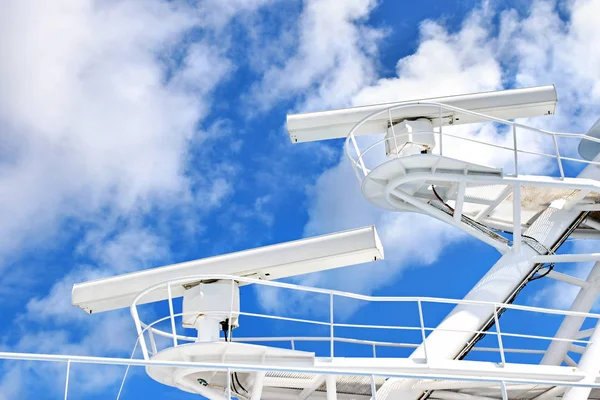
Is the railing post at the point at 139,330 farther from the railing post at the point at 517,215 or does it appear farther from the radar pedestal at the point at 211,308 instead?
the railing post at the point at 517,215

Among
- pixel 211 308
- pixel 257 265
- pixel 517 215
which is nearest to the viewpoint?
pixel 211 308

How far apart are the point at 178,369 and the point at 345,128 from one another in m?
5.59

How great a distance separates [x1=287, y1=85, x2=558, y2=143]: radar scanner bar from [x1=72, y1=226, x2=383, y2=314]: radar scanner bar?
8.42 ft

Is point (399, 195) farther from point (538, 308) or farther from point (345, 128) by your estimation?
point (538, 308)

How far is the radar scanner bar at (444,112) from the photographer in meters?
13.6

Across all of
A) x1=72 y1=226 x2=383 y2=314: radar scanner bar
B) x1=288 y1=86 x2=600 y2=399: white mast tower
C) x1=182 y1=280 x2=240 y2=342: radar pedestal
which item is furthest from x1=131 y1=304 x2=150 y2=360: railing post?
x1=288 y1=86 x2=600 y2=399: white mast tower

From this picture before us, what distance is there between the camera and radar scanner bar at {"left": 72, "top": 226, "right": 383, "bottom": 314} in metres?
11.9

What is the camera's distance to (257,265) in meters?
12.1

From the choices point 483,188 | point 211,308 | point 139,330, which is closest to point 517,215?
point 483,188

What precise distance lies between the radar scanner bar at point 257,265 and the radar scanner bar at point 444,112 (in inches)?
101

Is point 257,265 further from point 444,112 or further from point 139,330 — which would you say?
point 444,112

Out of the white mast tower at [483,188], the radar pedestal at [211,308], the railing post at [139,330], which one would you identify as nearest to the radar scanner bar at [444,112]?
the white mast tower at [483,188]

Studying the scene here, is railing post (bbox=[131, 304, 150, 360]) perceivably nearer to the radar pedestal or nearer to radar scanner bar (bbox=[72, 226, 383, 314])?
the radar pedestal

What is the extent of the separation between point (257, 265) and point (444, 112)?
4327 mm
